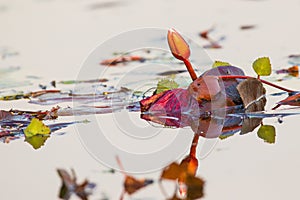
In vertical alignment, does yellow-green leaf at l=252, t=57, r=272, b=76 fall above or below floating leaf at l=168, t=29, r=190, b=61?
below

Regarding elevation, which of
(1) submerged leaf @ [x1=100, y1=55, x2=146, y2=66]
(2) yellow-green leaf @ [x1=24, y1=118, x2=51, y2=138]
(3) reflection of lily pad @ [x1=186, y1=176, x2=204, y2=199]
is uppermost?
(1) submerged leaf @ [x1=100, y1=55, x2=146, y2=66]

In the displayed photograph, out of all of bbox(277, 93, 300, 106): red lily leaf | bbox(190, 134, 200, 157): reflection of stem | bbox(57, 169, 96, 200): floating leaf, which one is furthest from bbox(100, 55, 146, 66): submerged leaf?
bbox(57, 169, 96, 200): floating leaf

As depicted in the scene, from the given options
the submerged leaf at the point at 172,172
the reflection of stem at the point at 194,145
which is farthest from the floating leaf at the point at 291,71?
the submerged leaf at the point at 172,172

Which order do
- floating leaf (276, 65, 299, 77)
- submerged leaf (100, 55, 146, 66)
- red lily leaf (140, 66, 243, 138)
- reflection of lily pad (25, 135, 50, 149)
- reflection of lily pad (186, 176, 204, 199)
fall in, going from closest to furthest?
reflection of lily pad (186, 176, 204, 199) < reflection of lily pad (25, 135, 50, 149) < red lily leaf (140, 66, 243, 138) < floating leaf (276, 65, 299, 77) < submerged leaf (100, 55, 146, 66)

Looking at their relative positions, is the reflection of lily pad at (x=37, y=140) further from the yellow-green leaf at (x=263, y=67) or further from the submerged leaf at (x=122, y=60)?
the submerged leaf at (x=122, y=60)

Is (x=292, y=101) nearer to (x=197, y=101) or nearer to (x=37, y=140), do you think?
(x=197, y=101)

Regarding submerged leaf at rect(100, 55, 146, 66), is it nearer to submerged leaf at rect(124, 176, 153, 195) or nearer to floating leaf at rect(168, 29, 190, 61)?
floating leaf at rect(168, 29, 190, 61)
